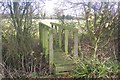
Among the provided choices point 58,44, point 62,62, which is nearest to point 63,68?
point 62,62

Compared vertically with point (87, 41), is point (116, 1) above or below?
above

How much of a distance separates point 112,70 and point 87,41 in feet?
1.90

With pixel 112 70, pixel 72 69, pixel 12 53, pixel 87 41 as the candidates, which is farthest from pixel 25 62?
pixel 112 70

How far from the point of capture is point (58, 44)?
Answer: 424cm

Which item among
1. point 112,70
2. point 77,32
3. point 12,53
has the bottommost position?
point 112,70

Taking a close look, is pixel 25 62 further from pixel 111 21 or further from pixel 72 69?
pixel 111 21

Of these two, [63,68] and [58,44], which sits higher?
[58,44]

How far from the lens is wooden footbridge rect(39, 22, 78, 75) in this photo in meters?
4.18

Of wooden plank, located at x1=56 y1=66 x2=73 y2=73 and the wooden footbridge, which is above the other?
the wooden footbridge

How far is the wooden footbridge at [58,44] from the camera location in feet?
13.7

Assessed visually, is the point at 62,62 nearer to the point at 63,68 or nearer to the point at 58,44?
the point at 63,68

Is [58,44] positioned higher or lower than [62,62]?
higher

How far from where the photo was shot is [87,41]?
168 inches

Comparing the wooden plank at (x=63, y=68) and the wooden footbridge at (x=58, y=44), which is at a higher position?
the wooden footbridge at (x=58, y=44)
